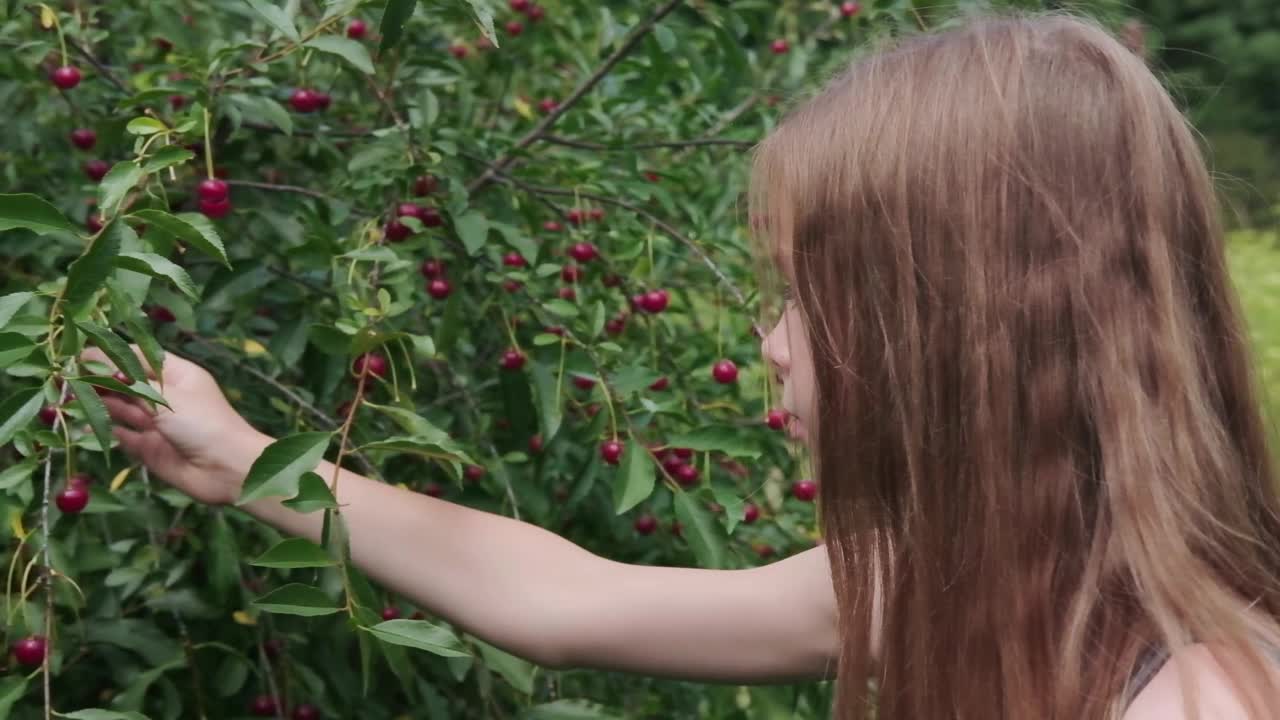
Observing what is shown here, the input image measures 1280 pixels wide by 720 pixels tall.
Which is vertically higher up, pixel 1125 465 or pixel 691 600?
pixel 1125 465

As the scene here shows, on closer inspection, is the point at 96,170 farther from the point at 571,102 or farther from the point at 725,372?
the point at 725,372

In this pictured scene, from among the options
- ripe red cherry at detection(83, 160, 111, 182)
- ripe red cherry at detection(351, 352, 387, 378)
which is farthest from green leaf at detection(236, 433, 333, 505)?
ripe red cherry at detection(83, 160, 111, 182)

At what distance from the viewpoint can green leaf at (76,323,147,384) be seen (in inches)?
39.5

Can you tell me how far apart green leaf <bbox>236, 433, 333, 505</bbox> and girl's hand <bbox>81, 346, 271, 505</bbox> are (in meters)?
0.20

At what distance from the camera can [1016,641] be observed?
1.13m

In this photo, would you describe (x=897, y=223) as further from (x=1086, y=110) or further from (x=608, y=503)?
(x=608, y=503)

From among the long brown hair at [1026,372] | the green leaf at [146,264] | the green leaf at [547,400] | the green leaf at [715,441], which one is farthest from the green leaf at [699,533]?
the green leaf at [146,264]

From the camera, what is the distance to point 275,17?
130 centimetres

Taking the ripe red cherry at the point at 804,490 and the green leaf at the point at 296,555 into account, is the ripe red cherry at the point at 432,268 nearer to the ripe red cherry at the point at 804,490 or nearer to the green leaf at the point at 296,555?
the ripe red cherry at the point at 804,490

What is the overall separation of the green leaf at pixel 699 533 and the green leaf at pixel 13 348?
632mm

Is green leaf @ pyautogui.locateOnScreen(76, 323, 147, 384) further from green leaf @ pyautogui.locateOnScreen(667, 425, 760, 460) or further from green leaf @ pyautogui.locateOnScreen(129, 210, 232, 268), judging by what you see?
green leaf @ pyautogui.locateOnScreen(667, 425, 760, 460)

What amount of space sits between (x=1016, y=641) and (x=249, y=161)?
3.60ft

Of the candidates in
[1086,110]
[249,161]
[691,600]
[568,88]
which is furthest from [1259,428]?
[568,88]

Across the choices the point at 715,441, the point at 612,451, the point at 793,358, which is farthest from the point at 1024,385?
the point at 612,451
